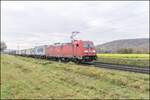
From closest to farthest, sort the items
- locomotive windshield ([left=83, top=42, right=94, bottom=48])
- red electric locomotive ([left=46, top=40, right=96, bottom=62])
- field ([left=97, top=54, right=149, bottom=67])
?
red electric locomotive ([left=46, top=40, right=96, bottom=62]) → locomotive windshield ([left=83, top=42, right=94, bottom=48]) → field ([left=97, top=54, right=149, bottom=67])

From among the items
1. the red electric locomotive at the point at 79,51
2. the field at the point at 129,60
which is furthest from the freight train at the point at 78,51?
the field at the point at 129,60

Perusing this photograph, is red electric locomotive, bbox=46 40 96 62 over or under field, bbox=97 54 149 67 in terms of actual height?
over

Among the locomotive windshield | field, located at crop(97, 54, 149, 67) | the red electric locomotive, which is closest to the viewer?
the red electric locomotive

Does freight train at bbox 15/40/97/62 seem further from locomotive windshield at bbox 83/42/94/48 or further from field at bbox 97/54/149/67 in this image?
field at bbox 97/54/149/67

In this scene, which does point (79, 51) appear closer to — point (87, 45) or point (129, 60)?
point (87, 45)

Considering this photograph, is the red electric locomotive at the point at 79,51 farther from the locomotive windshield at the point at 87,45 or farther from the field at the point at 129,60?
the field at the point at 129,60

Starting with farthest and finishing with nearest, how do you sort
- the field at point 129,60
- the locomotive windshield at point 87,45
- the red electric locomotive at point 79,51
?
1. the field at point 129,60
2. the locomotive windshield at point 87,45
3. the red electric locomotive at point 79,51

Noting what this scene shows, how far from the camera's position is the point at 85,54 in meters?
28.7

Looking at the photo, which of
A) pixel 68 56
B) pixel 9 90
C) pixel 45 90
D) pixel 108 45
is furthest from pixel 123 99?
pixel 108 45

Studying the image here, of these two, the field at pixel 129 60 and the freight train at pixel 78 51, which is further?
the field at pixel 129 60

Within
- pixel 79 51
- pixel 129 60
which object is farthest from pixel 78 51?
pixel 129 60

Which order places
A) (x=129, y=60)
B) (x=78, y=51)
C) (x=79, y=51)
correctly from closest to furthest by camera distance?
1. (x=79, y=51)
2. (x=78, y=51)
3. (x=129, y=60)

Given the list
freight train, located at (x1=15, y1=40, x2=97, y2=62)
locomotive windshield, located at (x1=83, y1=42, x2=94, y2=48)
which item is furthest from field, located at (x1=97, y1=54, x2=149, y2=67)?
locomotive windshield, located at (x1=83, y1=42, x2=94, y2=48)

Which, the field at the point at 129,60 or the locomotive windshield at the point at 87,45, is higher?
the locomotive windshield at the point at 87,45
